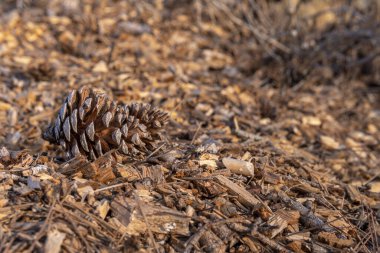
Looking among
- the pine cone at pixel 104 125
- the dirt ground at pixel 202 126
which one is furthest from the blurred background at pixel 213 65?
the pine cone at pixel 104 125

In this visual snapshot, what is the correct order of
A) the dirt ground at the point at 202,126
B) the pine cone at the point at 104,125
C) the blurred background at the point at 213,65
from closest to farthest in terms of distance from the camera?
the dirt ground at the point at 202,126, the pine cone at the point at 104,125, the blurred background at the point at 213,65

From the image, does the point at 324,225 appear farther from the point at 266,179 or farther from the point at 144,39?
the point at 144,39

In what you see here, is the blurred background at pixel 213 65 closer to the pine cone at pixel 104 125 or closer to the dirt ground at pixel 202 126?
the dirt ground at pixel 202 126

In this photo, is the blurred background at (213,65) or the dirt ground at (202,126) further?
the blurred background at (213,65)

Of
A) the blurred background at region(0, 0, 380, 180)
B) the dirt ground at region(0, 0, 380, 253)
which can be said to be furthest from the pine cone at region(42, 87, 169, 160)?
the blurred background at region(0, 0, 380, 180)

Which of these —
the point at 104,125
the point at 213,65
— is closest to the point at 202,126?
the point at 104,125

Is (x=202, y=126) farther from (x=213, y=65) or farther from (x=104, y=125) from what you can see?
(x=213, y=65)

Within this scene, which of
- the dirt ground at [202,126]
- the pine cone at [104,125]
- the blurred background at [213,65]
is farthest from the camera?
the blurred background at [213,65]
